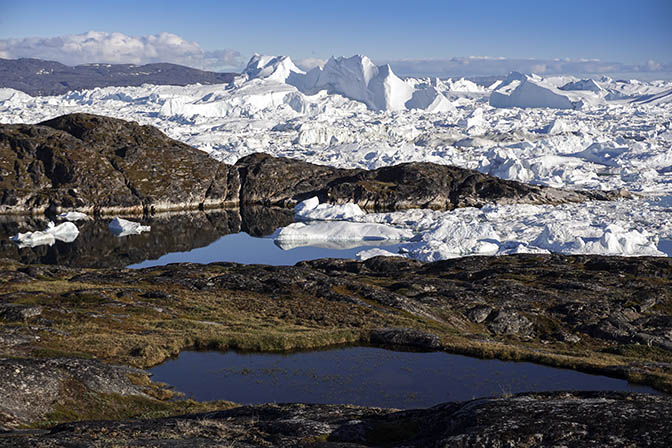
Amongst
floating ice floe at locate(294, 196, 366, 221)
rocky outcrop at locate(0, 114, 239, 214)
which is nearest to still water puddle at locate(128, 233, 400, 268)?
floating ice floe at locate(294, 196, 366, 221)

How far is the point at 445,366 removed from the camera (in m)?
36.9

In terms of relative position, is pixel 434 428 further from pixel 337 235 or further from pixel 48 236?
pixel 48 236

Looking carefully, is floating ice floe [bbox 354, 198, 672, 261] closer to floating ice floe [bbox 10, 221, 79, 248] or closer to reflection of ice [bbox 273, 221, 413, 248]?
reflection of ice [bbox 273, 221, 413, 248]

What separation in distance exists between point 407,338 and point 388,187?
133800 mm

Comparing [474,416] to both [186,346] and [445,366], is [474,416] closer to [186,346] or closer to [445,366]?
[445,366]

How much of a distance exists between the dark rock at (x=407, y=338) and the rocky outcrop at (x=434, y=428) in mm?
20421

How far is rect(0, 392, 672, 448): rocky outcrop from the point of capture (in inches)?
559

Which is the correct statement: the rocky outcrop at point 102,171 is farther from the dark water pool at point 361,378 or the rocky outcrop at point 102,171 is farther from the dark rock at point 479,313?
the dark water pool at point 361,378

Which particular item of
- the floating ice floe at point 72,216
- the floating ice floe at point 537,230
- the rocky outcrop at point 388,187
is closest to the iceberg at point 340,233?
the floating ice floe at point 537,230

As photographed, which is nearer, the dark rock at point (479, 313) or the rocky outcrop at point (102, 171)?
the dark rock at point (479, 313)

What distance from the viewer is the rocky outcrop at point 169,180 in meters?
153

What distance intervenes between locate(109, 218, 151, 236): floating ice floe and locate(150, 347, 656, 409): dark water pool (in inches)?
3859

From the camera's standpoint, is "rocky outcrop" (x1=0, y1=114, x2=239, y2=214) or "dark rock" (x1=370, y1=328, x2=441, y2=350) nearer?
"dark rock" (x1=370, y1=328, x2=441, y2=350)

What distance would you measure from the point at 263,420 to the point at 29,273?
183ft
